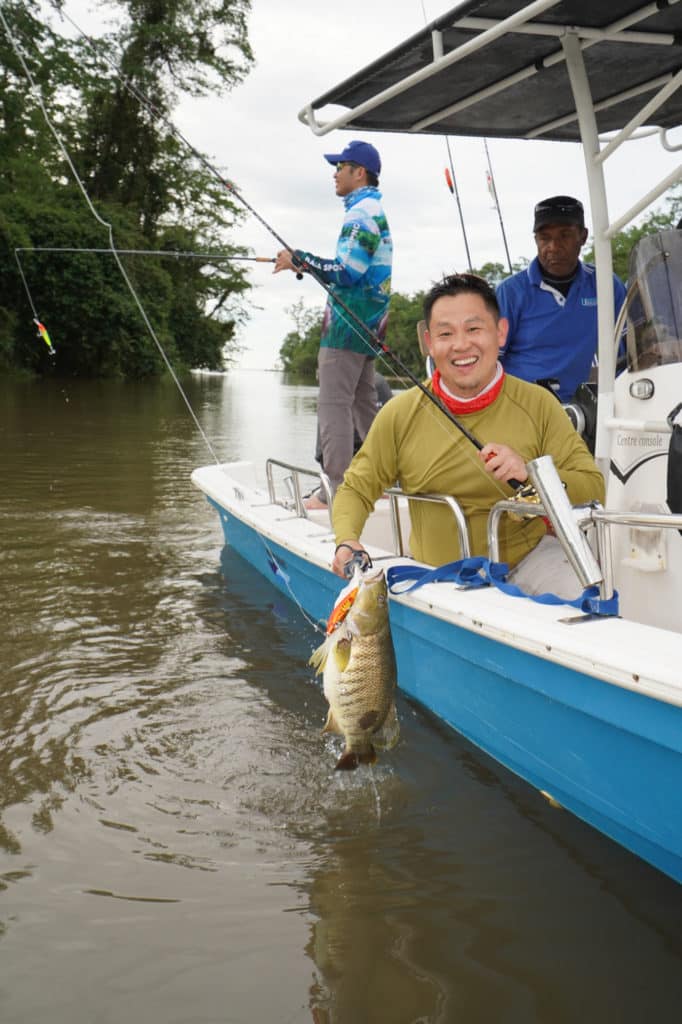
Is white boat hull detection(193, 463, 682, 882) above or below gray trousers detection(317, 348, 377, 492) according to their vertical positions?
below

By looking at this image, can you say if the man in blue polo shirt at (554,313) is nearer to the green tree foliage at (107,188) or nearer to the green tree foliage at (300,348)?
the green tree foliage at (107,188)

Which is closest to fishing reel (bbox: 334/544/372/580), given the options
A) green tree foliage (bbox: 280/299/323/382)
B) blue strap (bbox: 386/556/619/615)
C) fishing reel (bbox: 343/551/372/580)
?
fishing reel (bbox: 343/551/372/580)

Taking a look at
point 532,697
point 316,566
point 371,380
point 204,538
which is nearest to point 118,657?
point 316,566

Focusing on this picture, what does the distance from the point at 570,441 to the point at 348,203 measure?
2.60 metres

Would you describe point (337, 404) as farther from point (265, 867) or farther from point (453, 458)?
point (265, 867)

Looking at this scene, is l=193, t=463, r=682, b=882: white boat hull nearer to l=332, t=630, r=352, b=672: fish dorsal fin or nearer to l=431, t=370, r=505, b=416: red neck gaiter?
l=332, t=630, r=352, b=672: fish dorsal fin

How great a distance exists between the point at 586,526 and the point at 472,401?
99 cm

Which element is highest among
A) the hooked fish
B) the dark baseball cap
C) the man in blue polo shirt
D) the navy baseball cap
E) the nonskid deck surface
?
the navy baseball cap

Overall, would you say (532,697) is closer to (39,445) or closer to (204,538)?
(204,538)

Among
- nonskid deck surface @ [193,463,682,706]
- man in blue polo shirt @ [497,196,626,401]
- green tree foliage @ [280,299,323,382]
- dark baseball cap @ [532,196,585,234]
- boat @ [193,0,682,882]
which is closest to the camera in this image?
nonskid deck surface @ [193,463,682,706]

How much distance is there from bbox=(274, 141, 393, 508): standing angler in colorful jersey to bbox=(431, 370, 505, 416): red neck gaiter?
1.61 meters

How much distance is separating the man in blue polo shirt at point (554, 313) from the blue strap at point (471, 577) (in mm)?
1935

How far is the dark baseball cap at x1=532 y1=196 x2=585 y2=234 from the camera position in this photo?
5.20m

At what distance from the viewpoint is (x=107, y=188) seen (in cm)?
3872
